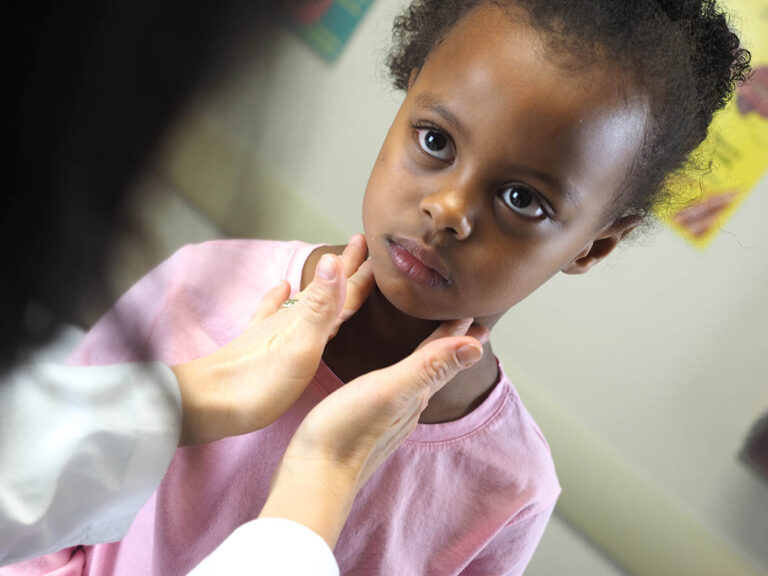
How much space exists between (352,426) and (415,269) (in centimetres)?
11

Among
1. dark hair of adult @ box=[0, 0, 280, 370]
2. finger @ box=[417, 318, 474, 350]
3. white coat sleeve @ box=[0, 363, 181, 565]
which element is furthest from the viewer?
finger @ box=[417, 318, 474, 350]

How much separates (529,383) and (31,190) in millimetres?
772

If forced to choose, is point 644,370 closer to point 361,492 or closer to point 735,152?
point 735,152

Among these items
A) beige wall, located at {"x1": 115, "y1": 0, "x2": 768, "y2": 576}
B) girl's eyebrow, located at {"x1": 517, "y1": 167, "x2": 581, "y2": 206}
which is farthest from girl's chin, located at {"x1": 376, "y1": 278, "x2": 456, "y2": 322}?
beige wall, located at {"x1": 115, "y1": 0, "x2": 768, "y2": 576}

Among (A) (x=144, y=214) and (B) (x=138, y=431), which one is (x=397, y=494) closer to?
(B) (x=138, y=431)

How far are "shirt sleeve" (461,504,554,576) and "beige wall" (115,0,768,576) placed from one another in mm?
217

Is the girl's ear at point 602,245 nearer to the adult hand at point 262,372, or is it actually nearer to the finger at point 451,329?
the finger at point 451,329

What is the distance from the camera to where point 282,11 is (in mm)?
180

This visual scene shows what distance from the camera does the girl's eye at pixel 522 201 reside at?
486 mm

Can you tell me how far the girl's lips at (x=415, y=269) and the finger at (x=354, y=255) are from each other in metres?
0.08

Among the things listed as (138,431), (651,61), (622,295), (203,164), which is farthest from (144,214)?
(622,295)

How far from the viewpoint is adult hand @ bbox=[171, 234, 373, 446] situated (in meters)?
0.49

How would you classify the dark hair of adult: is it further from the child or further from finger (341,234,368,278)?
finger (341,234,368,278)

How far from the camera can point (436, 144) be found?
498 millimetres
